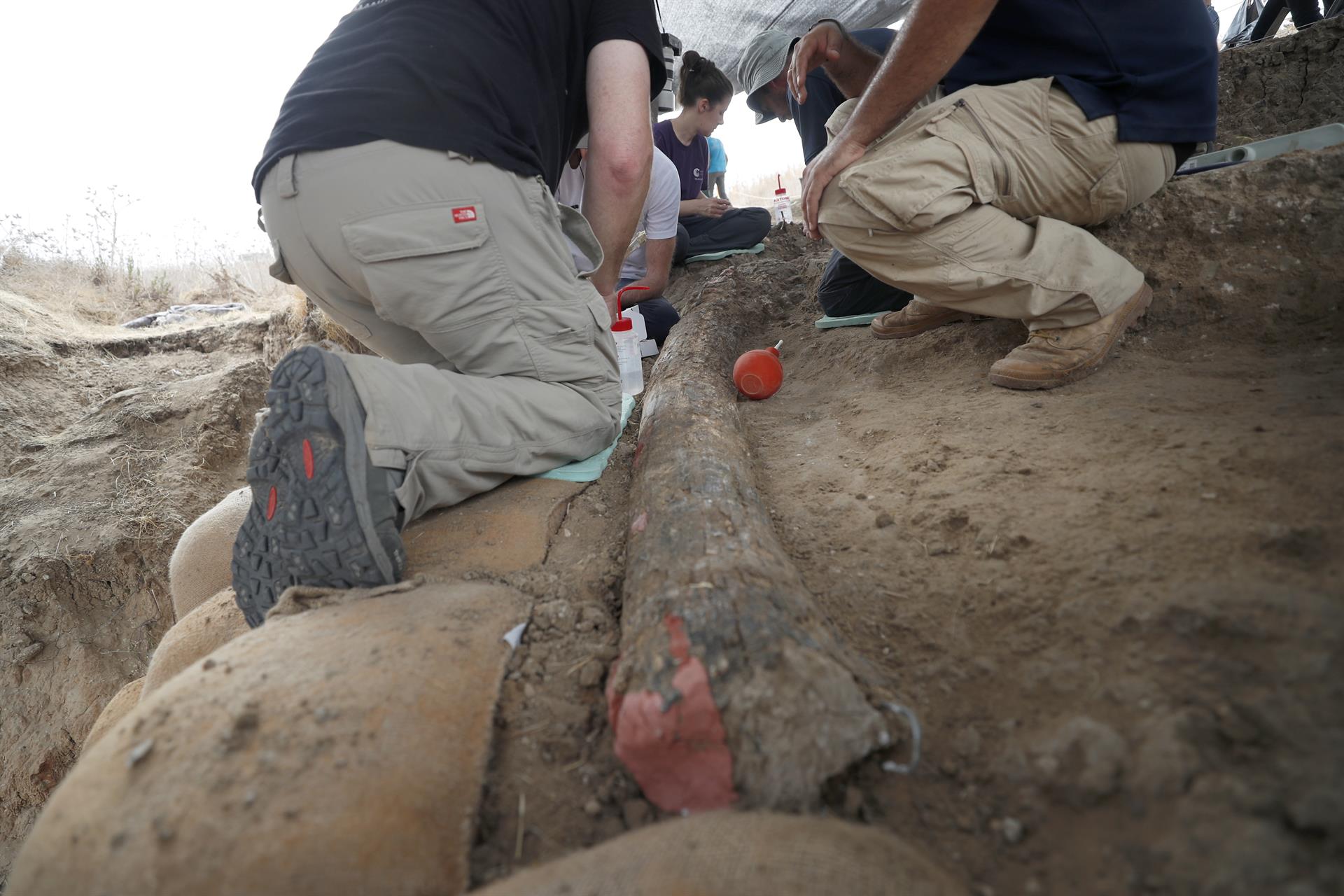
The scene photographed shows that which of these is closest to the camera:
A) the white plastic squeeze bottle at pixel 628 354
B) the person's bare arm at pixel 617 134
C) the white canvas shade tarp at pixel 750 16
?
the person's bare arm at pixel 617 134

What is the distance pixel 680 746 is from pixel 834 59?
2654 millimetres

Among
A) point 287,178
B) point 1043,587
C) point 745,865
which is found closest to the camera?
point 745,865

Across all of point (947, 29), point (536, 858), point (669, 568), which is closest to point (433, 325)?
point (669, 568)

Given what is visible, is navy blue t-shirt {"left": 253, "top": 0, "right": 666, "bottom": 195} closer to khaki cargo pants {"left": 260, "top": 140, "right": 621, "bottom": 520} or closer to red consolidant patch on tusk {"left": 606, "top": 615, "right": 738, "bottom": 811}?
khaki cargo pants {"left": 260, "top": 140, "right": 621, "bottom": 520}

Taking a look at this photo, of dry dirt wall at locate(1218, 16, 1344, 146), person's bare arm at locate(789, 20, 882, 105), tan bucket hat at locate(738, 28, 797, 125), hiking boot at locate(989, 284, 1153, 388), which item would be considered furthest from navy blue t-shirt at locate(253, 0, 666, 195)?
dry dirt wall at locate(1218, 16, 1344, 146)

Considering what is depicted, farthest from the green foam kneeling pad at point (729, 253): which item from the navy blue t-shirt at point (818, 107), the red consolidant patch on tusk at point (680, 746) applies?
the red consolidant patch on tusk at point (680, 746)

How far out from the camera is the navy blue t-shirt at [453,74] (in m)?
1.50

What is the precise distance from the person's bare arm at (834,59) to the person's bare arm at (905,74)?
559 mm

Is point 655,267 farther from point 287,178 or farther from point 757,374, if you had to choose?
point 287,178

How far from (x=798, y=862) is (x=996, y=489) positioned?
101cm

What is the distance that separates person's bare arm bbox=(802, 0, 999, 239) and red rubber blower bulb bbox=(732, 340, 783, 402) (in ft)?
2.00

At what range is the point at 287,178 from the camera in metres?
1.50

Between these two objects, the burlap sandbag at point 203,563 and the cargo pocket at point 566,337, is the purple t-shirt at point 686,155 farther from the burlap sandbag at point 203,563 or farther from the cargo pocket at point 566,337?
the burlap sandbag at point 203,563

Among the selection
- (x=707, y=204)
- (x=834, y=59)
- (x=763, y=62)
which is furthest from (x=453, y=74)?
(x=707, y=204)
